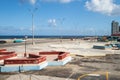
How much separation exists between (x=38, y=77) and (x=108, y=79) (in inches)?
290

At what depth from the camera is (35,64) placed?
30.3 metres

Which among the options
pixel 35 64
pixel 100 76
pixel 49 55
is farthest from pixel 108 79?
pixel 49 55

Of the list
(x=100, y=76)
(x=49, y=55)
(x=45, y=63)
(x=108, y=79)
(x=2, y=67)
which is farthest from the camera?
(x=49, y=55)

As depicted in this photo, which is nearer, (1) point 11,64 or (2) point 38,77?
(2) point 38,77

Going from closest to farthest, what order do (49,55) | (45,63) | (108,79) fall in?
1. (108,79)
2. (45,63)
3. (49,55)

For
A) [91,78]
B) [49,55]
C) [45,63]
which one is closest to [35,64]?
[45,63]

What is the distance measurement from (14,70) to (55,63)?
22.0ft

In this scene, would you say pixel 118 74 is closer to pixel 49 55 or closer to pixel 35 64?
pixel 35 64

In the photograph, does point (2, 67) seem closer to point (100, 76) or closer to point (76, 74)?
point (76, 74)

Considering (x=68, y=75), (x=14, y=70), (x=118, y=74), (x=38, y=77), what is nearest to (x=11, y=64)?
(x=14, y=70)

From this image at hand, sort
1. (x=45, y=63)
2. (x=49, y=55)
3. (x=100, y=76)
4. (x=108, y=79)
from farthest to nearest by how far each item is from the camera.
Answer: (x=49, y=55) → (x=45, y=63) → (x=100, y=76) → (x=108, y=79)

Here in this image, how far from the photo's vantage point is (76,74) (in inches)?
1085

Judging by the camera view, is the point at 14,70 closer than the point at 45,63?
Yes

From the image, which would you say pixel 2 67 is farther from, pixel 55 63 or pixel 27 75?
pixel 55 63
